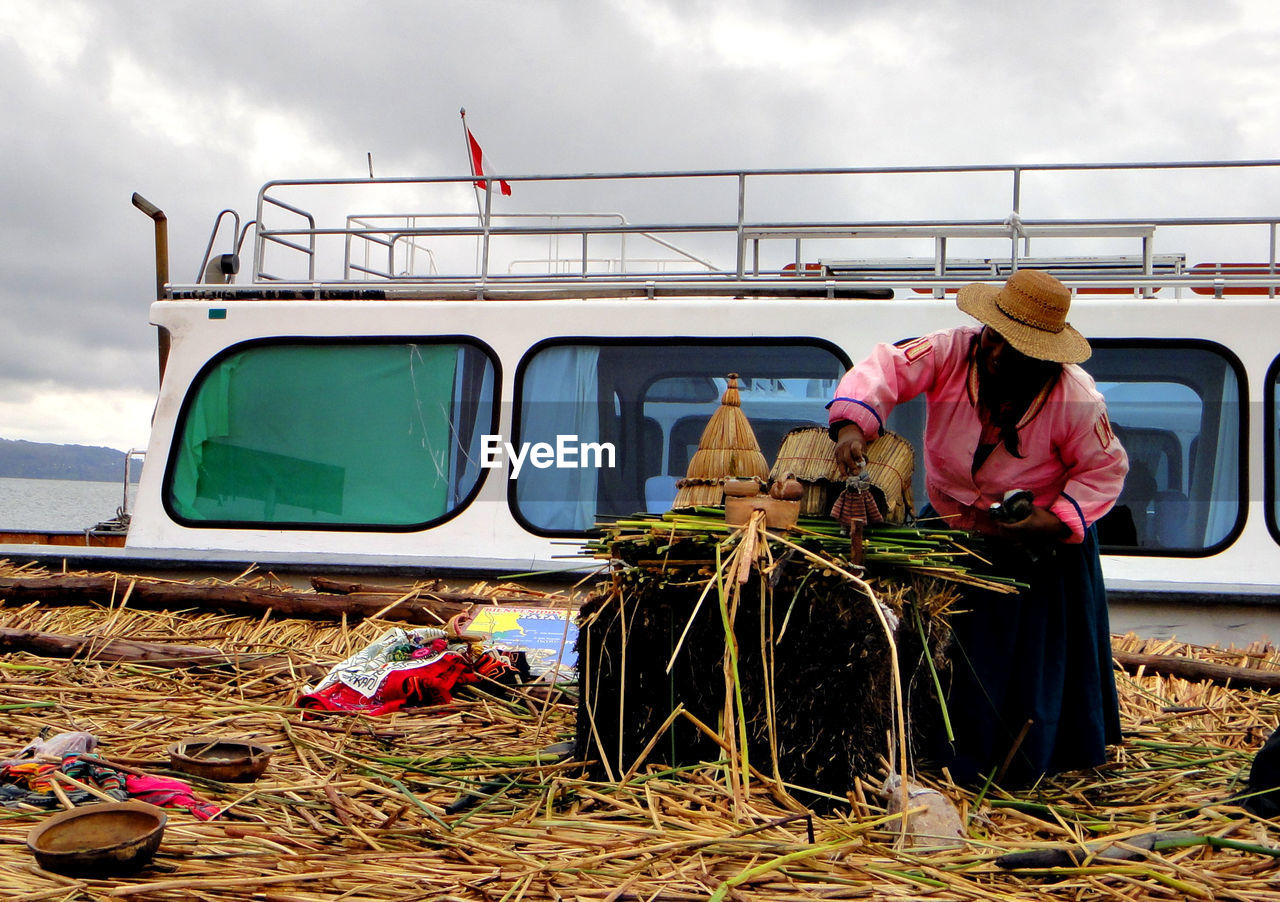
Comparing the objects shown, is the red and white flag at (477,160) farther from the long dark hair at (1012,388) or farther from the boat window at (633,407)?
the long dark hair at (1012,388)

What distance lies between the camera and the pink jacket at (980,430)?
3145 mm

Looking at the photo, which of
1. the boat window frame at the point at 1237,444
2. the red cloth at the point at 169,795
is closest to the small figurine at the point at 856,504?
the red cloth at the point at 169,795

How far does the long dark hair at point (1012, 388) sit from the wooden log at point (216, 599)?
307cm

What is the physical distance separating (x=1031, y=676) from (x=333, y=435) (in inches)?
181

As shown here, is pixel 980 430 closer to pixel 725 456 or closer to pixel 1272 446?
pixel 725 456

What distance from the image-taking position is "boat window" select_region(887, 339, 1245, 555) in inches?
228

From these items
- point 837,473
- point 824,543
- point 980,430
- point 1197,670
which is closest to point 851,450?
point 837,473

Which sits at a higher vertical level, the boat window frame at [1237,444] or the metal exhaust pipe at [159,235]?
the metal exhaust pipe at [159,235]

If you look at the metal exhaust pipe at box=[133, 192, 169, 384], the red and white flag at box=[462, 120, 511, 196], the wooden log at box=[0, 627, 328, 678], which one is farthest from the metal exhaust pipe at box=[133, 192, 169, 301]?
the wooden log at box=[0, 627, 328, 678]

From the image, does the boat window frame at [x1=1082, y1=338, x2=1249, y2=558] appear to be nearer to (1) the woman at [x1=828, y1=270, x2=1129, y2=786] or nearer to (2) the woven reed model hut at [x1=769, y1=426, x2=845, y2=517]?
(1) the woman at [x1=828, y1=270, x2=1129, y2=786]

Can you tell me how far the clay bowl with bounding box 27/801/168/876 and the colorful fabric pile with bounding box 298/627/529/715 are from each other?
164 centimetres

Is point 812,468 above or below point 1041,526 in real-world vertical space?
above

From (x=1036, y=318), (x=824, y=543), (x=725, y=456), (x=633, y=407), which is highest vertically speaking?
(x=1036, y=318)

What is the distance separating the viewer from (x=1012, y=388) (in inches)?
126
